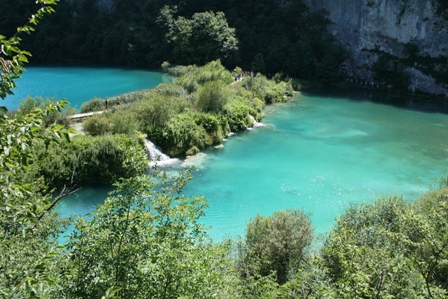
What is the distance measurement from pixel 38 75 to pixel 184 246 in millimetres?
55589

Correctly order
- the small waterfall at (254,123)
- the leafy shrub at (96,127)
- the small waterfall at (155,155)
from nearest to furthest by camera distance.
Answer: the leafy shrub at (96,127) < the small waterfall at (155,155) < the small waterfall at (254,123)

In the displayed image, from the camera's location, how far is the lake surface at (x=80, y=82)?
42.2 meters

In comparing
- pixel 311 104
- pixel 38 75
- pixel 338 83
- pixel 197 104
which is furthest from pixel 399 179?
pixel 38 75

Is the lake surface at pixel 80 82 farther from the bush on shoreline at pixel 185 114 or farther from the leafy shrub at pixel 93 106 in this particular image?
the bush on shoreline at pixel 185 114

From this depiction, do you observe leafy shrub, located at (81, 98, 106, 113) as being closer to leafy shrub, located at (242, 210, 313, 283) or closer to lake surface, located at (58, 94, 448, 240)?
lake surface, located at (58, 94, 448, 240)

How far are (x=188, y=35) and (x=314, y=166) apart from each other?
36.1 metres

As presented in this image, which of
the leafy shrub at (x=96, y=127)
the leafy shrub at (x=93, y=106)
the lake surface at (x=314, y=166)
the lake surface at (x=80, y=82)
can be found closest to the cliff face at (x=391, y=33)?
the lake surface at (x=314, y=166)

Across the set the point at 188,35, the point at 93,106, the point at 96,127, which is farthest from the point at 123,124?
the point at 188,35

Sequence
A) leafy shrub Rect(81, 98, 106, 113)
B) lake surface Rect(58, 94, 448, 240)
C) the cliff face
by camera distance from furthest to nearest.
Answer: the cliff face, leafy shrub Rect(81, 98, 106, 113), lake surface Rect(58, 94, 448, 240)

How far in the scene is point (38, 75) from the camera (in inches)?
2176

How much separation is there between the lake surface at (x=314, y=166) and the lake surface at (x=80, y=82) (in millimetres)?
18468

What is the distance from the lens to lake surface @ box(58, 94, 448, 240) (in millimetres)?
21125

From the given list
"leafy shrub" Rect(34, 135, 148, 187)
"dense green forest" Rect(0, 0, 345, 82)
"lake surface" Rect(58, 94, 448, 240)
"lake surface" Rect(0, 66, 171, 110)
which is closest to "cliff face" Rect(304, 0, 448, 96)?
"dense green forest" Rect(0, 0, 345, 82)

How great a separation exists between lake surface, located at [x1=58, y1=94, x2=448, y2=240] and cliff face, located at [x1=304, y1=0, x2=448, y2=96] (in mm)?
12113
